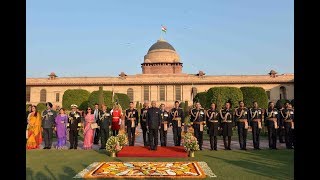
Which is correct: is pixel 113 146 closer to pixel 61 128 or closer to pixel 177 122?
pixel 177 122

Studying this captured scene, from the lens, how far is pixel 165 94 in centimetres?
5306

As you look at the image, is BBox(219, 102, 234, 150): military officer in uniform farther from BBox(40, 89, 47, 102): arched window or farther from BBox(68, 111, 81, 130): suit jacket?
BBox(40, 89, 47, 102): arched window

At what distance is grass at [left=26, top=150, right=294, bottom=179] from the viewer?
7.95m

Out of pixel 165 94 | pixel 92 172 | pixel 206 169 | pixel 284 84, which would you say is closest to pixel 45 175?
pixel 92 172

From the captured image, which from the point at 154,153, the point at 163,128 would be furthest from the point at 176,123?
the point at 154,153

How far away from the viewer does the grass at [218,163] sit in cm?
795

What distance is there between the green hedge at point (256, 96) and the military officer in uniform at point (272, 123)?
938 inches

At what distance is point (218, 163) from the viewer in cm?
953

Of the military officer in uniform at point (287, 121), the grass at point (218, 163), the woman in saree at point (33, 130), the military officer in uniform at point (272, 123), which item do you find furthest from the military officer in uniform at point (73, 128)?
the military officer in uniform at point (287, 121)

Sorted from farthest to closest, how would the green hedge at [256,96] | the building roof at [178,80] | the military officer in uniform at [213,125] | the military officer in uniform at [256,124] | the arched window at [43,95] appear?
the arched window at [43,95]
the building roof at [178,80]
the green hedge at [256,96]
the military officer in uniform at [256,124]
the military officer in uniform at [213,125]

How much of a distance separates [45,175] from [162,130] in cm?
638

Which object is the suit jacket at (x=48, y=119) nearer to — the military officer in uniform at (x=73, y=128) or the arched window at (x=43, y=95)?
the military officer in uniform at (x=73, y=128)

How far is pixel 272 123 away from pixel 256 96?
24.8 meters
